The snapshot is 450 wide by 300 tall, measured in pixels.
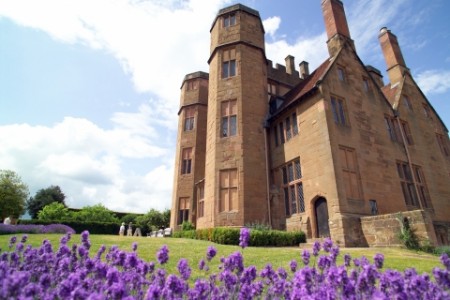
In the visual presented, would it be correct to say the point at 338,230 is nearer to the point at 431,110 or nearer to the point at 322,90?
the point at 322,90

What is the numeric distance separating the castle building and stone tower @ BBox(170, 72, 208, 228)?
18 cm

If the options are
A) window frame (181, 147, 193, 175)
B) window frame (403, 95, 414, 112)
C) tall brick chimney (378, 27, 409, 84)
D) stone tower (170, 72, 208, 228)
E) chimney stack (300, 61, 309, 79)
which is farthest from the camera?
chimney stack (300, 61, 309, 79)

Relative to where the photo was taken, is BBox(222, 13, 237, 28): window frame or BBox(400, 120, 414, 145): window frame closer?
BBox(400, 120, 414, 145): window frame

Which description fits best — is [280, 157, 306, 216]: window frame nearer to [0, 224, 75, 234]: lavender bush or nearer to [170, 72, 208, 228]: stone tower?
[170, 72, 208, 228]: stone tower

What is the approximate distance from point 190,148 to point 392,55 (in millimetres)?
20745

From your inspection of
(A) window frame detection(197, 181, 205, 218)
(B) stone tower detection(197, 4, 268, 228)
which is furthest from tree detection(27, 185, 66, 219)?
(B) stone tower detection(197, 4, 268, 228)

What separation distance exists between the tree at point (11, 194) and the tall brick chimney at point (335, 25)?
41.9 meters

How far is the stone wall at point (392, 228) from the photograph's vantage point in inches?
429

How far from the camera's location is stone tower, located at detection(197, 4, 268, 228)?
17.0 m

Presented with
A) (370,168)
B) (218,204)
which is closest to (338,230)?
(370,168)

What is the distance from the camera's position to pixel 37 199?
48.4m

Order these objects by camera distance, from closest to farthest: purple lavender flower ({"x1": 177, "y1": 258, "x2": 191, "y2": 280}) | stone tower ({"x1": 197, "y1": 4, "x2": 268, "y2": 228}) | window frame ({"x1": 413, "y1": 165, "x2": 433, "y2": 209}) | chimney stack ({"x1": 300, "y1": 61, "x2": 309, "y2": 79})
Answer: purple lavender flower ({"x1": 177, "y1": 258, "x2": 191, "y2": 280})
stone tower ({"x1": 197, "y1": 4, "x2": 268, "y2": 228})
window frame ({"x1": 413, "y1": 165, "x2": 433, "y2": 209})
chimney stack ({"x1": 300, "y1": 61, "x2": 309, "y2": 79})

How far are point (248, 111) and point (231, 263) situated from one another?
54.8 feet

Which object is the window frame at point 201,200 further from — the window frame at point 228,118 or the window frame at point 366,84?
the window frame at point 366,84
